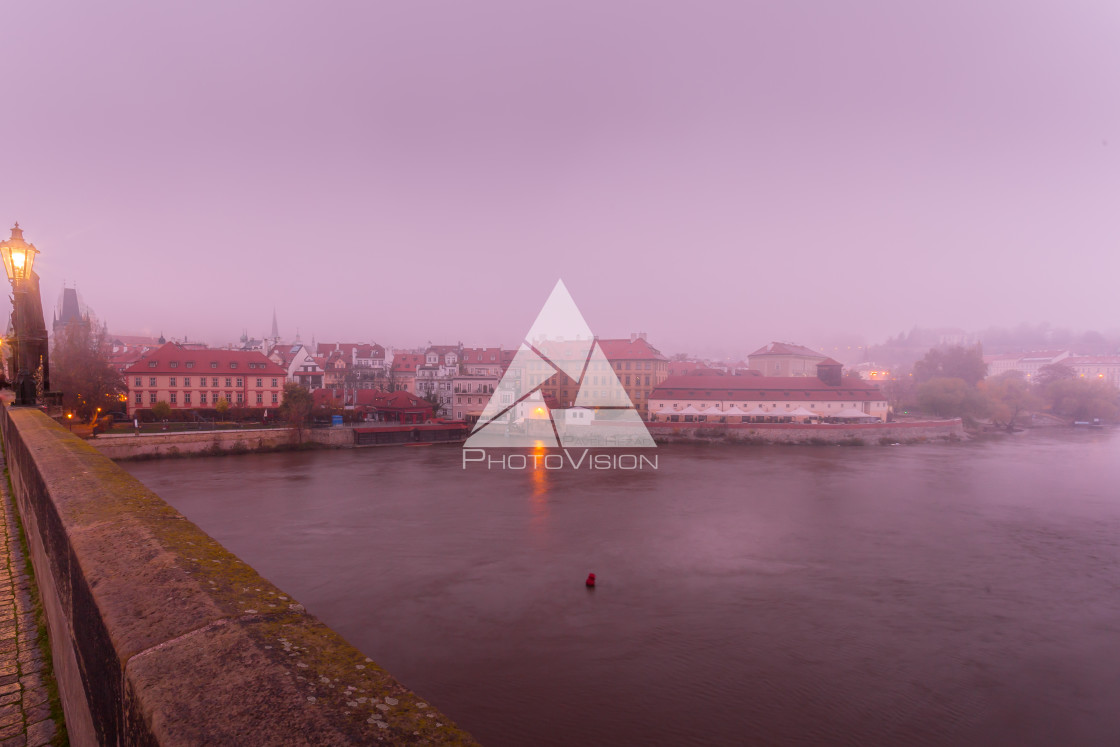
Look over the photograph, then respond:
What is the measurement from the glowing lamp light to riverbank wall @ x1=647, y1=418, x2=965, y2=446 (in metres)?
40.1

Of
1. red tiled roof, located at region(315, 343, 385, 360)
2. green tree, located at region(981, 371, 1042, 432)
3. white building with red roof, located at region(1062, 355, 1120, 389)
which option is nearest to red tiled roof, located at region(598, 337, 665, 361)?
red tiled roof, located at region(315, 343, 385, 360)

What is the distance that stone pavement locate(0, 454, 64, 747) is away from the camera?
2148 mm

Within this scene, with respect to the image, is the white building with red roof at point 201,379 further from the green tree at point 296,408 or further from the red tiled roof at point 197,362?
the green tree at point 296,408

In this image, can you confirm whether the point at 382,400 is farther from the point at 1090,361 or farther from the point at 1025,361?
the point at 1025,361

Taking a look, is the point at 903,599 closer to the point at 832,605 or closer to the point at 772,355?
the point at 832,605

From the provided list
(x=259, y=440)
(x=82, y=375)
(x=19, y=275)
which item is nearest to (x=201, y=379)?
(x=82, y=375)

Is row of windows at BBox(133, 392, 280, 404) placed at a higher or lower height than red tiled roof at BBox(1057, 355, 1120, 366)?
lower

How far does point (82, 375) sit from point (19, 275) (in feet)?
105

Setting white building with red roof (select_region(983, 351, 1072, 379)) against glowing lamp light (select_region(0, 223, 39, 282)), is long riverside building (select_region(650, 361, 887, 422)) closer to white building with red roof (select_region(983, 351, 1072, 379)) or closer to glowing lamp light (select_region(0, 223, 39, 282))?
glowing lamp light (select_region(0, 223, 39, 282))

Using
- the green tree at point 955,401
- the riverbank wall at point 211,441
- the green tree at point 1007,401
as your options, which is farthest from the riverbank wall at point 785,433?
the riverbank wall at point 211,441

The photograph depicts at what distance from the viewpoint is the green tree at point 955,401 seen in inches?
2196

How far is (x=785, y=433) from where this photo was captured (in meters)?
45.0

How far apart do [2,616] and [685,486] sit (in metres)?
27.4

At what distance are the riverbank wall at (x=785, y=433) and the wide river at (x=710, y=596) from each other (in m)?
14.8
